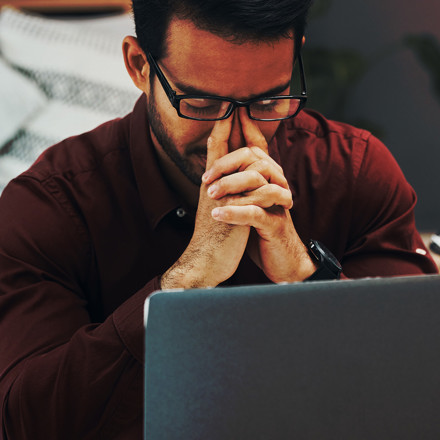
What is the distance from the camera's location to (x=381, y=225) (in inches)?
43.7

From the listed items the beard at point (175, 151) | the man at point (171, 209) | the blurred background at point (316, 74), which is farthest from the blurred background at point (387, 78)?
the beard at point (175, 151)

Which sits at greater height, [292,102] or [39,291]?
[292,102]

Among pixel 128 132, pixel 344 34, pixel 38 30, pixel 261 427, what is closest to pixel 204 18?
pixel 128 132

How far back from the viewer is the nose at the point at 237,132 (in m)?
0.91

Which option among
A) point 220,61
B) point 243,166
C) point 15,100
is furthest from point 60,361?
point 15,100

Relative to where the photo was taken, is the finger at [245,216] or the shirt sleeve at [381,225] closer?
the finger at [245,216]

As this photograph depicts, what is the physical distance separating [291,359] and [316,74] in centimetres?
195

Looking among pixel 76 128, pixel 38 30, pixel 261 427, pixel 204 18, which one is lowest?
pixel 76 128

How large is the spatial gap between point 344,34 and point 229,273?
6.25 ft

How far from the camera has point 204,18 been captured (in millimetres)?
855

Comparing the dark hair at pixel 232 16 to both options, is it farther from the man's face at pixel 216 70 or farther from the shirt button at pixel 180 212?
the shirt button at pixel 180 212

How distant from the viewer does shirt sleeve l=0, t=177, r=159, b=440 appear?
2.43 feet

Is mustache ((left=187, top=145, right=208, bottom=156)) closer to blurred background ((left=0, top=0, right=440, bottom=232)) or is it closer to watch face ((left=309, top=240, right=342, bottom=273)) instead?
watch face ((left=309, top=240, right=342, bottom=273))

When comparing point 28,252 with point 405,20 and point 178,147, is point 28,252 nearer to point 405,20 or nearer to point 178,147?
point 178,147
